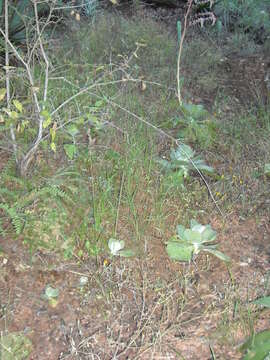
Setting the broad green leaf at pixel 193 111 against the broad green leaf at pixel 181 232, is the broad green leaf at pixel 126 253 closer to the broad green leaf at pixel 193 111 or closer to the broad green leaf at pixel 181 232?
the broad green leaf at pixel 181 232

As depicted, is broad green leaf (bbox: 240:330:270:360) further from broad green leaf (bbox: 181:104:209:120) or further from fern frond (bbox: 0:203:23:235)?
broad green leaf (bbox: 181:104:209:120)

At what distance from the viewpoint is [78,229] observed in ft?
6.73

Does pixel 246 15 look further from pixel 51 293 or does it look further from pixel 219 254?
pixel 51 293

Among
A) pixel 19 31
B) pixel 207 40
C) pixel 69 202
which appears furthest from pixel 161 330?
pixel 207 40

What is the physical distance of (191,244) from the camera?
1989 mm

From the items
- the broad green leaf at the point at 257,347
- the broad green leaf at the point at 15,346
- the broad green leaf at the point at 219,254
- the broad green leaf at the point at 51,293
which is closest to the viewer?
the broad green leaf at the point at 257,347

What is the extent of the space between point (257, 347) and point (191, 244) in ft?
1.87

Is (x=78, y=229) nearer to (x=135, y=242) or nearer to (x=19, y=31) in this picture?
(x=135, y=242)

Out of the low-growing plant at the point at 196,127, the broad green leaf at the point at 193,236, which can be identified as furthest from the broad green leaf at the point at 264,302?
the low-growing plant at the point at 196,127

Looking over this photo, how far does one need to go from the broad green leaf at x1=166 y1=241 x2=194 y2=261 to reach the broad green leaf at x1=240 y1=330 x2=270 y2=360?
432mm

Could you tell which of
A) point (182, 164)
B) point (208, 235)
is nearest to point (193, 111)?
Result: point (182, 164)

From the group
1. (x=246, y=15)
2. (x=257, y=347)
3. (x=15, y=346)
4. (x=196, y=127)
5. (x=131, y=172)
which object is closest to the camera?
(x=257, y=347)

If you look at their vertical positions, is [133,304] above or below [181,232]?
below

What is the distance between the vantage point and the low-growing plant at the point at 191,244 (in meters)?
1.95
